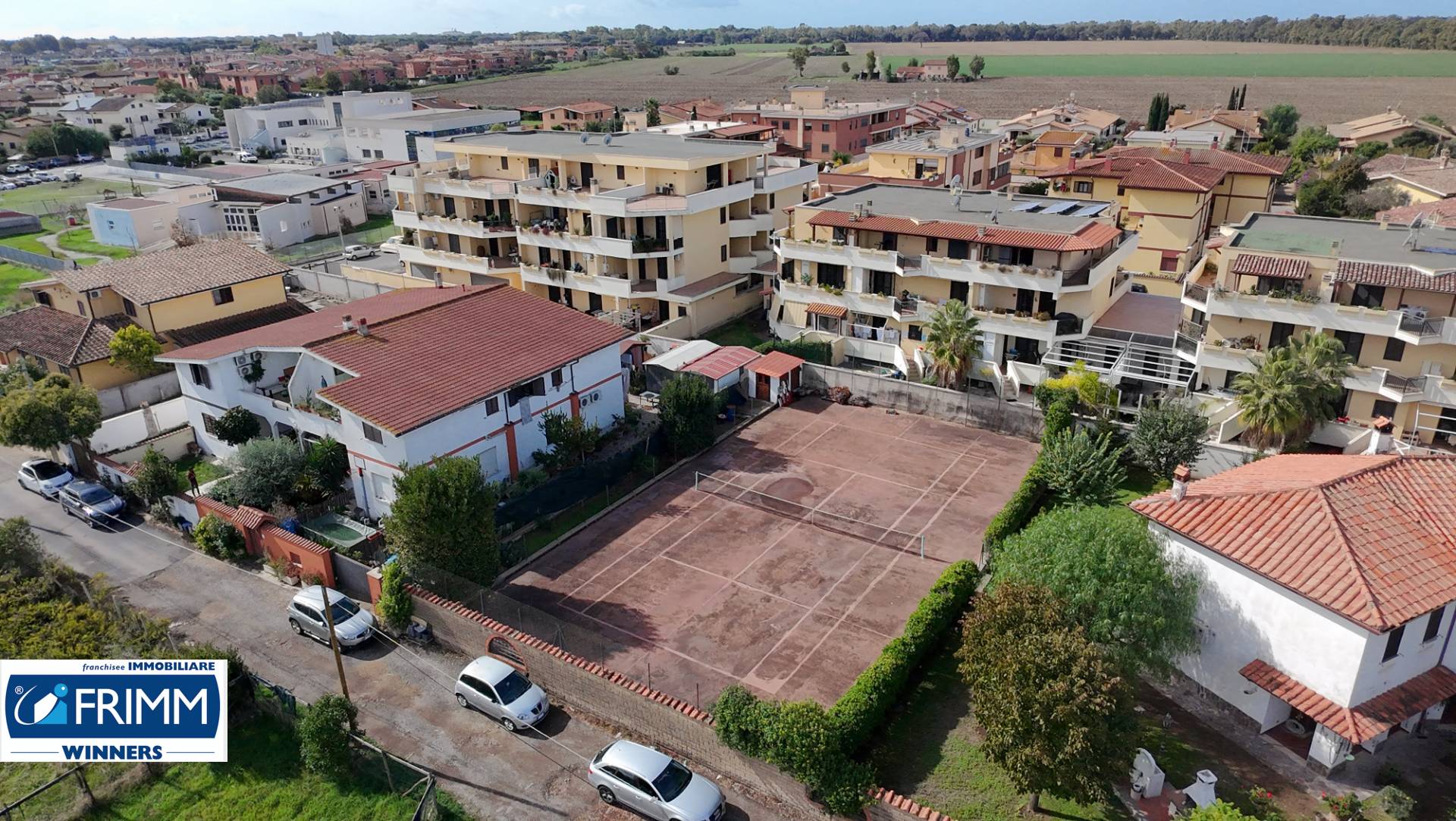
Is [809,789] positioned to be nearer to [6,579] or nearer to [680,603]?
[680,603]

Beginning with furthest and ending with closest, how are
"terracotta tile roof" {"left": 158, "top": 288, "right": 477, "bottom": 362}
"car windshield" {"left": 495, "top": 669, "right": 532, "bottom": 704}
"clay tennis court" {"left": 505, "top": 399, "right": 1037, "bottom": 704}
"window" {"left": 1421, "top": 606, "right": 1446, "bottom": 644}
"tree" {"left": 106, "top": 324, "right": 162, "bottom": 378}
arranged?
"tree" {"left": 106, "top": 324, "right": 162, "bottom": 378} → "terracotta tile roof" {"left": 158, "top": 288, "right": 477, "bottom": 362} → "clay tennis court" {"left": 505, "top": 399, "right": 1037, "bottom": 704} → "car windshield" {"left": 495, "top": 669, "right": 532, "bottom": 704} → "window" {"left": 1421, "top": 606, "right": 1446, "bottom": 644}

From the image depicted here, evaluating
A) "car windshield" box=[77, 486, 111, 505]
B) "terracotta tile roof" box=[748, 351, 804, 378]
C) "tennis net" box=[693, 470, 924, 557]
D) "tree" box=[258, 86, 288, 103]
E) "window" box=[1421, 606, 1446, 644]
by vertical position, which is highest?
"tree" box=[258, 86, 288, 103]

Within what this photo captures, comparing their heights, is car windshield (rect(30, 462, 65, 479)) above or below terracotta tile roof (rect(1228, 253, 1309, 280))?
below

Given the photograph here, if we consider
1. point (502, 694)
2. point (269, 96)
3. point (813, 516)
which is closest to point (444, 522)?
point (502, 694)

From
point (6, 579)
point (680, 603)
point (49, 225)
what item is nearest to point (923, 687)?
point (680, 603)

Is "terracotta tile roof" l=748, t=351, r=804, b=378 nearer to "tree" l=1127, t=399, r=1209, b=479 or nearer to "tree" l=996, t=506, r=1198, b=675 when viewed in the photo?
"tree" l=1127, t=399, r=1209, b=479

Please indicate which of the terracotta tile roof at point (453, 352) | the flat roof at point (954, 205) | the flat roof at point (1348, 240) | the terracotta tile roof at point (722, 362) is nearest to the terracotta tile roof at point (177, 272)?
the terracotta tile roof at point (453, 352)

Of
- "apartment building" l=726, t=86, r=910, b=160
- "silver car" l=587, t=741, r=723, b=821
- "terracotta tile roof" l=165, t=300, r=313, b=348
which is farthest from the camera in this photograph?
"apartment building" l=726, t=86, r=910, b=160

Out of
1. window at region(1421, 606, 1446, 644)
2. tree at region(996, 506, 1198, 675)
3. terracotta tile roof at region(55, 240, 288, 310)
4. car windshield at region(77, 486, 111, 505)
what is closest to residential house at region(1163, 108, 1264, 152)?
window at region(1421, 606, 1446, 644)

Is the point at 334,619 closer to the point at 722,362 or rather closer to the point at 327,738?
the point at 327,738
